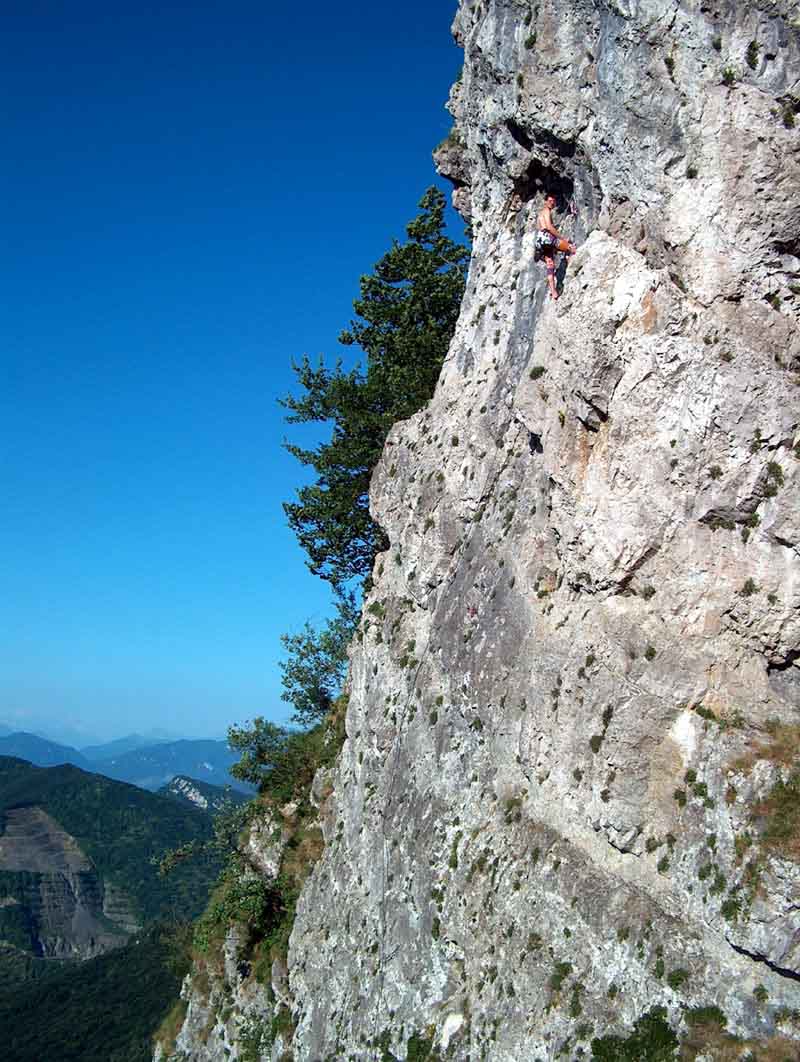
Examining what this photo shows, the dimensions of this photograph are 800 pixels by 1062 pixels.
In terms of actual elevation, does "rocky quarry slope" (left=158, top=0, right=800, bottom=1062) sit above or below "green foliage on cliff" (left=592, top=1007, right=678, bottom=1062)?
above

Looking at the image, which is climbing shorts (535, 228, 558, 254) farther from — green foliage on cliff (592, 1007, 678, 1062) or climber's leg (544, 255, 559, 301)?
green foliage on cliff (592, 1007, 678, 1062)

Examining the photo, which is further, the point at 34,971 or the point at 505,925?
the point at 34,971

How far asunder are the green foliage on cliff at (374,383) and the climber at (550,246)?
44.7ft

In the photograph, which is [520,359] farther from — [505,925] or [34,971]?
[34,971]

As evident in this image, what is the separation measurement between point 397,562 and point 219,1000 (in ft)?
66.1

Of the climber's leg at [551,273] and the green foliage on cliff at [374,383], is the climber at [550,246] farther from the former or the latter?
the green foliage on cliff at [374,383]

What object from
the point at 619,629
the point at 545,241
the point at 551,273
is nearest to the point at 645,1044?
the point at 619,629

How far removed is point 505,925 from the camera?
21078 millimetres

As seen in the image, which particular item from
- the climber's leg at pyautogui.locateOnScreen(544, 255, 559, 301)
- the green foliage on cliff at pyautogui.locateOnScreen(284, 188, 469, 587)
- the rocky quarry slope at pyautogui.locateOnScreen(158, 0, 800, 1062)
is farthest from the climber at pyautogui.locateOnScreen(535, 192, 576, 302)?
the green foliage on cliff at pyautogui.locateOnScreen(284, 188, 469, 587)

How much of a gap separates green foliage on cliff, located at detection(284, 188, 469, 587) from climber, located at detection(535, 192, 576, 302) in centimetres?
1362

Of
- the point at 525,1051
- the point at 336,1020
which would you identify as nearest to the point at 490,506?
the point at 525,1051

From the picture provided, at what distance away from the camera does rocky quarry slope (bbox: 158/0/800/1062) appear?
17.4 m

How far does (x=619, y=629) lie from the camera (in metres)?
20.4

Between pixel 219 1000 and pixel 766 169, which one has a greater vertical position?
pixel 766 169
